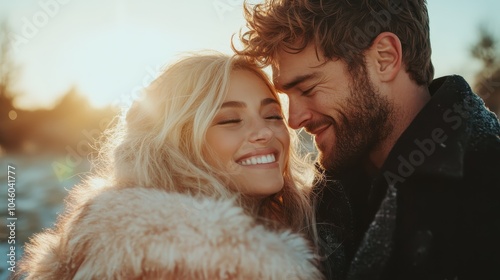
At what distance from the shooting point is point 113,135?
302 centimetres

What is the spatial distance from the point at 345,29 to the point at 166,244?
5.80 ft

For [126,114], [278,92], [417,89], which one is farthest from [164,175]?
[417,89]

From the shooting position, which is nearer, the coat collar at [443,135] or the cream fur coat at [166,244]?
the cream fur coat at [166,244]

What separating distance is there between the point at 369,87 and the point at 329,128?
1.13 ft

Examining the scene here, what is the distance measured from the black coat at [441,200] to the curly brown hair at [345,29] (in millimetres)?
606

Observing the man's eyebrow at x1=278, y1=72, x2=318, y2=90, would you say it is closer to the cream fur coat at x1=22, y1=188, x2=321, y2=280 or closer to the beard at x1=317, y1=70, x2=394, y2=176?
the beard at x1=317, y1=70, x2=394, y2=176

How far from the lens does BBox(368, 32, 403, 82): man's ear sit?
107 inches

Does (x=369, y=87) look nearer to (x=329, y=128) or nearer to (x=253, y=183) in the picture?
(x=329, y=128)

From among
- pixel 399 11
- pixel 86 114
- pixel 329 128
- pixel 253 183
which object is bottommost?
pixel 86 114

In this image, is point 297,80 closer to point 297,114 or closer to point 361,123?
point 297,114

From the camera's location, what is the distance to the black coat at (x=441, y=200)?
192 cm

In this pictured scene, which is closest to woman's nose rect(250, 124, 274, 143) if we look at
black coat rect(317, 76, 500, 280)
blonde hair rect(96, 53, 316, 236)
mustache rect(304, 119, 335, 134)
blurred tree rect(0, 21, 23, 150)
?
blonde hair rect(96, 53, 316, 236)

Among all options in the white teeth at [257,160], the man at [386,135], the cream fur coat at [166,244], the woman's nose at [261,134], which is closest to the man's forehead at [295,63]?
the man at [386,135]

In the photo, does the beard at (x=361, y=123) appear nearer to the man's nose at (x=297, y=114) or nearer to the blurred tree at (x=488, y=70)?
Result: the man's nose at (x=297, y=114)
